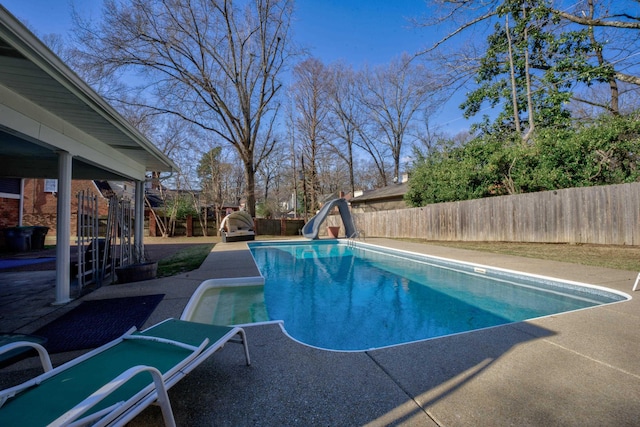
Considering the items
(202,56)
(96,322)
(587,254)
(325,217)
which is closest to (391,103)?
(325,217)

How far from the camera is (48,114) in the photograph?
12.6ft

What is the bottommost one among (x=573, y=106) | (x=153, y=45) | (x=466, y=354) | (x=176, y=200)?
(x=466, y=354)

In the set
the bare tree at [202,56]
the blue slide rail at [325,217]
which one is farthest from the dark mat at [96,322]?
the bare tree at [202,56]

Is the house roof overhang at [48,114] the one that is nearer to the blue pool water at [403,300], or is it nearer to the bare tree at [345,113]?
the blue pool water at [403,300]

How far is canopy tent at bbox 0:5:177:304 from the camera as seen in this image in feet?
8.77

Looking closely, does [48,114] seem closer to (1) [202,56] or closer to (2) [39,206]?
(1) [202,56]

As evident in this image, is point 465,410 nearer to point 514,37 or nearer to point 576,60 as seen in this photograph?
point 576,60

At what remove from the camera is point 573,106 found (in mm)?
16828

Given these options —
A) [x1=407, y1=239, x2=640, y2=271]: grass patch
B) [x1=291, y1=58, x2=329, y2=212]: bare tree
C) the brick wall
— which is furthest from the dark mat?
[x1=291, y1=58, x2=329, y2=212]: bare tree

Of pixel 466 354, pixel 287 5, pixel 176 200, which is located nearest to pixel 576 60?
pixel 287 5

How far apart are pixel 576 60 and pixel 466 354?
56.7 feet

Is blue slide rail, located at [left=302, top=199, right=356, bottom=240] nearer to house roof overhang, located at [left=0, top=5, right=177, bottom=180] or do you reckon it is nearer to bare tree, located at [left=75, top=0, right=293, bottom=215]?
bare tree, located at [left=75, top=0, right=293, bottom=215]

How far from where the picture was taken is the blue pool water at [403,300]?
4.05 m

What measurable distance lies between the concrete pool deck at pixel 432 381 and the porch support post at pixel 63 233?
107 cm
